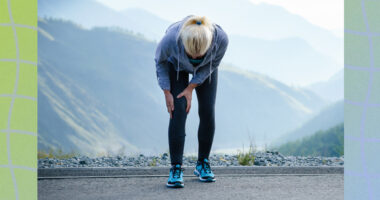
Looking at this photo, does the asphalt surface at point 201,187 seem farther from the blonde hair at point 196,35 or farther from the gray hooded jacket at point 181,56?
the blonde hair at point 196,35

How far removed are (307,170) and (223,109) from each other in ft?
185

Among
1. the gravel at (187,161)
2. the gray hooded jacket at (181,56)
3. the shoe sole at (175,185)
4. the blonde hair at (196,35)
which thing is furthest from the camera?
the gravel at (187,161)

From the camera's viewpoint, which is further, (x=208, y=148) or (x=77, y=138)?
(x=77, y=138)

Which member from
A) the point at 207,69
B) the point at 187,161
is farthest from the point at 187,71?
the point at 187,161

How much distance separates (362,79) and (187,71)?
1392mm

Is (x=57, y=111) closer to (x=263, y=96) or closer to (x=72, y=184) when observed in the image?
(x=263, y=96)

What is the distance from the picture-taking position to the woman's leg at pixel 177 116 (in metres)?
3.49

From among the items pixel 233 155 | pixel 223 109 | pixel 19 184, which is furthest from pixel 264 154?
pixel 223 109

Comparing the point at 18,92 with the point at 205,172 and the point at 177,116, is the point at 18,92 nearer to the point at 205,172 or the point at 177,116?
the point at 177,116

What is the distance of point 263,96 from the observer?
209 ft

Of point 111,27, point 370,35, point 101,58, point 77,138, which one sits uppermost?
point 111,27

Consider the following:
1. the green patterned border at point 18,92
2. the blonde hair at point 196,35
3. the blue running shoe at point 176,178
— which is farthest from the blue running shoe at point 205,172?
A: the green patterned border at point 18,92

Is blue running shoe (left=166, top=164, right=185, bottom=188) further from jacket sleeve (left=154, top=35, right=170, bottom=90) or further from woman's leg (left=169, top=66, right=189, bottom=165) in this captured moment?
jacket sleeve (left=154, top=35, right=170, bottom=90)

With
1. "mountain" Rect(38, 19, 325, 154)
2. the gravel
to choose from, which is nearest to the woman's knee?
the gravel
